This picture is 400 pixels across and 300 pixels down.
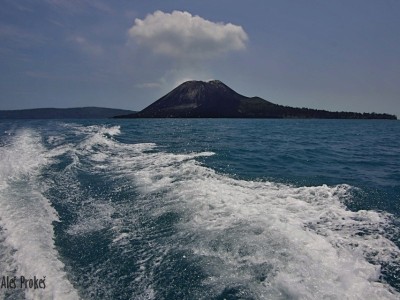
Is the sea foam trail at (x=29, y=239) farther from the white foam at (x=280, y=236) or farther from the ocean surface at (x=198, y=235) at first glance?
the white foam at (x=280, y=236)

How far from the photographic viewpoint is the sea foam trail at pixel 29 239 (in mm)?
5816

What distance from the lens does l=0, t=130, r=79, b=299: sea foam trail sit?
5816mm

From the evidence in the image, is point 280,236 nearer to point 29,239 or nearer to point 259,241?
point 259,241

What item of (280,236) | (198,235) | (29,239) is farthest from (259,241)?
(29,239)

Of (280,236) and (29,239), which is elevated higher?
(280,236)

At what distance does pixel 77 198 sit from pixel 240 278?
26.4 ft

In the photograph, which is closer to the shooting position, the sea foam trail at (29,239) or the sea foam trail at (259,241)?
the sea foam trail at (29,239)

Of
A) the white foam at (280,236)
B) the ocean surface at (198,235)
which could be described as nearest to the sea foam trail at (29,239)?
the ocean surface at (198,235)

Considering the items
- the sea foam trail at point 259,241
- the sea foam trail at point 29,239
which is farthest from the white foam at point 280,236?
the sea foam trail at point 29,239

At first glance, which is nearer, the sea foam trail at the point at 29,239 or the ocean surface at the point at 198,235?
the sea foam trail at the point at 29,239

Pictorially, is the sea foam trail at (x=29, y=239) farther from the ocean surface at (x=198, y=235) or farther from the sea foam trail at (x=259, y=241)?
the sea foam trail at (x=259, y=241)

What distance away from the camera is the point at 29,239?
7742 mm

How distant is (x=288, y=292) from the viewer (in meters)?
5.77

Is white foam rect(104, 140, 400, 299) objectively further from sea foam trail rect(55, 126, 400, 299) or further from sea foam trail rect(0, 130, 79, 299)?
sea foam trail rect(0, 130, 79, 299)
